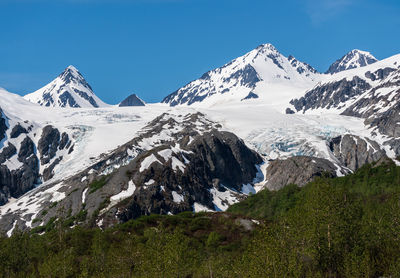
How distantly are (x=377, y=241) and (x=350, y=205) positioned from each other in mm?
7811

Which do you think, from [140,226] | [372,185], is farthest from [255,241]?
[372,185]

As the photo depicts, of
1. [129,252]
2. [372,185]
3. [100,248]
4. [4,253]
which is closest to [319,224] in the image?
[129,252]

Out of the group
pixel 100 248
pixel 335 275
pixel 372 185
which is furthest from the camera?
pixel 372 185

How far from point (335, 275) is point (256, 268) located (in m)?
23.3

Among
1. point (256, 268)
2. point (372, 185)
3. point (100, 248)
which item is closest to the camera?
point (256, 268)

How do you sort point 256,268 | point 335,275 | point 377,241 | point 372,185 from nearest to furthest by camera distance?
point 256,268, point 335,275, point 377,241, point 372,185

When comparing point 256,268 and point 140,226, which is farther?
point 140,226

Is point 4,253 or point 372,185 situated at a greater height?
point 372,185

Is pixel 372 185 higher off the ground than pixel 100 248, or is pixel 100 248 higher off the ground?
pixel 372 185

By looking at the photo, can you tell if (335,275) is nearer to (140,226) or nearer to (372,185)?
(140,226)

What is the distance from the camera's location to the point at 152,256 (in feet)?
255

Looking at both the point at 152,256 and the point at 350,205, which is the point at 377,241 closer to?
the point at 350,205

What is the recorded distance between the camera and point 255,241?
7288cm


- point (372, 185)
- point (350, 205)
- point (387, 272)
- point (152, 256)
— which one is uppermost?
point (372, 185)
